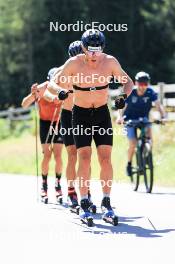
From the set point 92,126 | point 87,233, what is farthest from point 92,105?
point 87,233

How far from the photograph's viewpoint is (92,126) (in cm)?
984

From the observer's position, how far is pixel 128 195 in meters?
13.2

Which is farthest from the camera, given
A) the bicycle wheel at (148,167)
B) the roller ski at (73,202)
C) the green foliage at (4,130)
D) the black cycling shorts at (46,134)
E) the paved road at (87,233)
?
the green foliage at (4,130)

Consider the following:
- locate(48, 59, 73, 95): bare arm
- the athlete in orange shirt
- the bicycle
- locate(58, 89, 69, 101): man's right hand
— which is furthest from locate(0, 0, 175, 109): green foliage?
locate(58, 89, 69, 101): man's right hand

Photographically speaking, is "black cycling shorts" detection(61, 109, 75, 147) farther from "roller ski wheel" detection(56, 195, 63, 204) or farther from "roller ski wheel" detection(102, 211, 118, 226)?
"roller ski wheel" detection(102, 211, 118, 226)

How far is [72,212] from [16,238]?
2240 mm

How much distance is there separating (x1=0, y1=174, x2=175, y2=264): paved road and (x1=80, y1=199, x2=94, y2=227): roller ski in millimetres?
78

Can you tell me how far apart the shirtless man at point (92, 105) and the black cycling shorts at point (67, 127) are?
1198mm

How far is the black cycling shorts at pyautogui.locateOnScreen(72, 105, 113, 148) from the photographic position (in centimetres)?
982

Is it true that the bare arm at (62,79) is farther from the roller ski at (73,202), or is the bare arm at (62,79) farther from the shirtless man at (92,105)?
the roller ski at (73,202)

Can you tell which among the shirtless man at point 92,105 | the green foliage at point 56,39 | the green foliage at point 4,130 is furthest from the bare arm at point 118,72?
the green foliage at point 56,39

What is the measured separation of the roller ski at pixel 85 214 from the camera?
9.54 m

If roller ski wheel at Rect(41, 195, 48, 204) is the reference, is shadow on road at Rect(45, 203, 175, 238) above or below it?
below

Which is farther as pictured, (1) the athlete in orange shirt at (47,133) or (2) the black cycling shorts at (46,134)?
(2) the black cycling shorts at (46,134)
